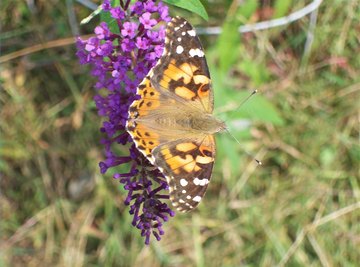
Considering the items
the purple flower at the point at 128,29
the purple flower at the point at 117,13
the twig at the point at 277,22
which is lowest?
the purple flower at the point at 128,29

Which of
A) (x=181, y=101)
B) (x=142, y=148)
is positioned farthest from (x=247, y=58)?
(x=142, y=148)

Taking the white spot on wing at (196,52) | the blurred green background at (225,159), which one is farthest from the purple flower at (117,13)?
the blurred green background at (225,159)

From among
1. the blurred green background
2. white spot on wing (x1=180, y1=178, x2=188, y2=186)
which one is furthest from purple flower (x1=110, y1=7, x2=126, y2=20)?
the blurred green background

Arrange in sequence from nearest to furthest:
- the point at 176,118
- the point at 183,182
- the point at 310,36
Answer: the point at 183,182, the point at 176,118, the point at 310,36

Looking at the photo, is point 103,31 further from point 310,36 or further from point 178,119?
point 310,36

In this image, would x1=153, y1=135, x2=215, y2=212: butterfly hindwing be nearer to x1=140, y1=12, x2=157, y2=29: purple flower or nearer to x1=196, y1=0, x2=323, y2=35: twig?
x1=140, y1=12, x2=157, y2=29: purple flower

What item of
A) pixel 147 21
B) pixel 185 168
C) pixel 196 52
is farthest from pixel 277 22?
pixel 185 168

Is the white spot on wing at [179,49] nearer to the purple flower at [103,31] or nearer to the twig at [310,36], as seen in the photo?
the purple flower at [103,31]
